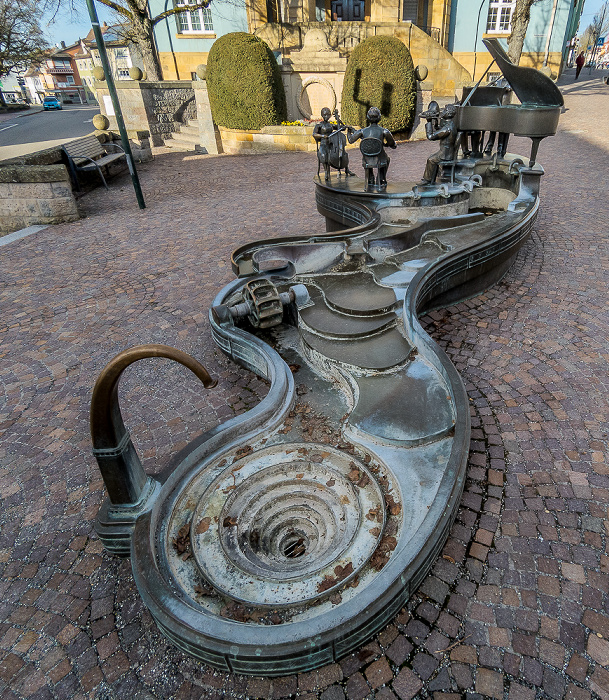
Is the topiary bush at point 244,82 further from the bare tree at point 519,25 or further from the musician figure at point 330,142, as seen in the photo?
the bare tree at point 519,25

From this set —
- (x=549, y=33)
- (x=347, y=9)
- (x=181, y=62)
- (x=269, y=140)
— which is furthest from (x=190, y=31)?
(x=549, y=33)

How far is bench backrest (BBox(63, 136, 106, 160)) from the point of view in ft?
44.6

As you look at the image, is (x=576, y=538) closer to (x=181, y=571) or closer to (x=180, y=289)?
(x=181, y=571)

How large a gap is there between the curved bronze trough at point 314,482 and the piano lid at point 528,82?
393cm

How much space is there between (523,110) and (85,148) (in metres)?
12.9

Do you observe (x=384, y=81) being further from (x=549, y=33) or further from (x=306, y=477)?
(x=306, y=477)

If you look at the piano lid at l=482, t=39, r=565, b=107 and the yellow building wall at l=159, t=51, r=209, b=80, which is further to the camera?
the yellow building wall at l=159, t=51, r=209, b=80

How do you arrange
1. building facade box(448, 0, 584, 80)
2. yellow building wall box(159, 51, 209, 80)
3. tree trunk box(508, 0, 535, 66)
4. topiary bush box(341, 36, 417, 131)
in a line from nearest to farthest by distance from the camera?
topiary bush box(341, 36, 417, 131), tree trunk box(508, 0, 535, 66), building facade box(448, 0, 584, 80), yellow building wall box(159, 51, 209, 80)

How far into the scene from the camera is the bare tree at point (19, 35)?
3578cm

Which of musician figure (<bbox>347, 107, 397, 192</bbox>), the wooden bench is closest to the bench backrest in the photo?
the wooden bench

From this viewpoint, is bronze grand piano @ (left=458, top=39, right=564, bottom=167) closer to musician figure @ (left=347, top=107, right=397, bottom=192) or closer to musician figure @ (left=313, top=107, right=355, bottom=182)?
musician figure @ (left=347, top=107, right=397, bottom=192)

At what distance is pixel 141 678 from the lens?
254 centimetres

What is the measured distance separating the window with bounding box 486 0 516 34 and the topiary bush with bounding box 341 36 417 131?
1419 cm

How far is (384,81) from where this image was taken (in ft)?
Result: 59.1
